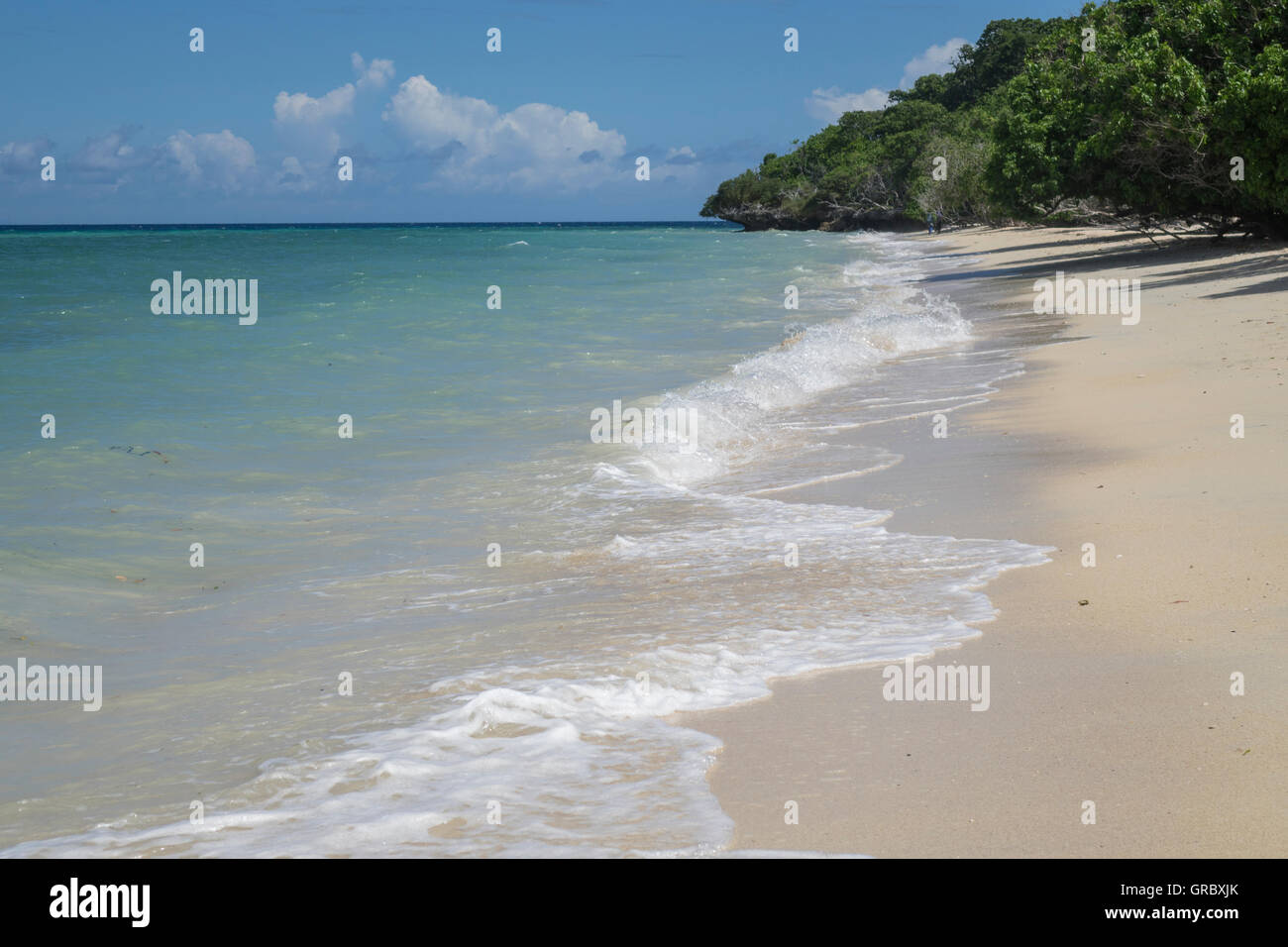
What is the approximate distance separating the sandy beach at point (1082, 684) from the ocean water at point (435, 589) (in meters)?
0.30

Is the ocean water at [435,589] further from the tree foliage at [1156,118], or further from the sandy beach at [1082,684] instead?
the tree foliage at [1156,118]

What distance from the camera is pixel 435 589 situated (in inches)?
267

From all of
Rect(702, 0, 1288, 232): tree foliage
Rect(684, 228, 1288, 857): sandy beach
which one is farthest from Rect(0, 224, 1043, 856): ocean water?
Rect(702, 0, 1288, 232): tree foliage

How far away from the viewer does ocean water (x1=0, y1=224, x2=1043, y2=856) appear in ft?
13.2

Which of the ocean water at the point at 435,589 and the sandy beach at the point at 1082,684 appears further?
the ocean water at the point at 435,589

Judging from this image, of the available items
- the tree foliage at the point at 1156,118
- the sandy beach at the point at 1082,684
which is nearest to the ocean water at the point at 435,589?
the sandy beach at the point at 1082,684


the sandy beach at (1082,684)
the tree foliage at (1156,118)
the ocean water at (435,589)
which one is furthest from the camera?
the tree foliage at (1156,118)

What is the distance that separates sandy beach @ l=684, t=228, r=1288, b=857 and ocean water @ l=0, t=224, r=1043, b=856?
303 mm

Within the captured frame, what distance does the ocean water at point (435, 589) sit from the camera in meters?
4.03

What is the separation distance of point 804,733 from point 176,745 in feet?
8.66

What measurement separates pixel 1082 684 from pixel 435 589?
12.5 feet

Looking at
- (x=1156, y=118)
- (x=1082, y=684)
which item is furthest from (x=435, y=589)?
(x=1156, y=118)

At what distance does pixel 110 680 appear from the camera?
18.2 ft
